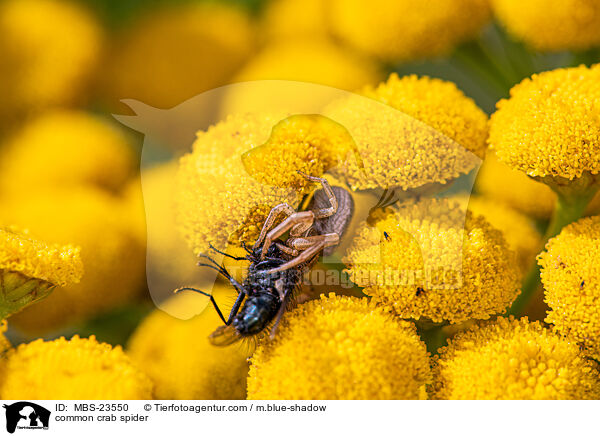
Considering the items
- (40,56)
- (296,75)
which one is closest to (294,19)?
(296,75)

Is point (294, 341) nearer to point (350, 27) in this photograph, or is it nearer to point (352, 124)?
point (352, 124)

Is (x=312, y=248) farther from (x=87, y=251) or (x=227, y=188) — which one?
(x=87, y=251)

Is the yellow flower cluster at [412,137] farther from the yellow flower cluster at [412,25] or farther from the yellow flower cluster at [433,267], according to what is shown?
the yellow flower cluster at [412,25]

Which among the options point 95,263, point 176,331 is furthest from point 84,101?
point 176,331

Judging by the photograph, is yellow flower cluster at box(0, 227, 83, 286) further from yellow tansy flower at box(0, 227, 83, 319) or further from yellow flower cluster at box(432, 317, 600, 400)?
yellow flower cluster at box(432, 317, 600, 400)
